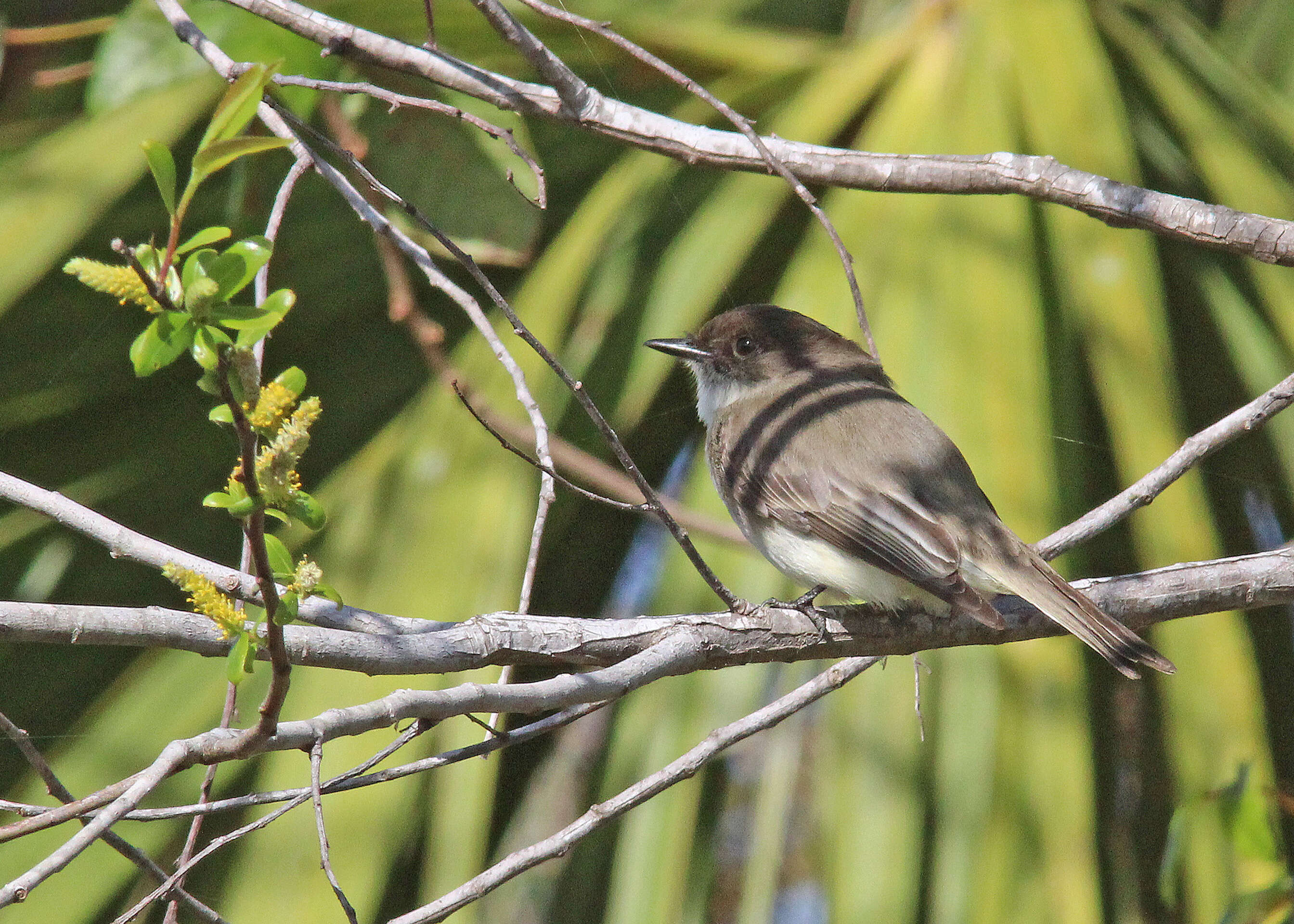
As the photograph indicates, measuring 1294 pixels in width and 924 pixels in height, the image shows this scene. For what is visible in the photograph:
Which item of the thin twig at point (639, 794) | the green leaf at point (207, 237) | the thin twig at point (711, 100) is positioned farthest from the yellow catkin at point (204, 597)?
the thin twig at point (711, 100)

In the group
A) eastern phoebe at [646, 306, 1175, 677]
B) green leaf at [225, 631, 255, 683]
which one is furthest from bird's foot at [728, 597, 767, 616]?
green leaf at [225, 631, 255, 683]

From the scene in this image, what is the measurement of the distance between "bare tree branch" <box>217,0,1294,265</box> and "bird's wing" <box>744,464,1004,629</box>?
30.5 inches

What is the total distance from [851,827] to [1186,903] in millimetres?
708

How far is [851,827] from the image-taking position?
6.88ft

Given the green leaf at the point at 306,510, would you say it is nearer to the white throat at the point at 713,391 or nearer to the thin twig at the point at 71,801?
the thin twig at the point at 71,801

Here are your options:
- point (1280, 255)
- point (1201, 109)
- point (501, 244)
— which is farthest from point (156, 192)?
point (1201, 109)

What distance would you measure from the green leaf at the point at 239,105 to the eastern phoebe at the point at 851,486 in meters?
1.59

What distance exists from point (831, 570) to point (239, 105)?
1.88 metres

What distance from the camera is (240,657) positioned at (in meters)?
1.07

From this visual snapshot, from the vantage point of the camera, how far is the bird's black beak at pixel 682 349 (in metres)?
2.87

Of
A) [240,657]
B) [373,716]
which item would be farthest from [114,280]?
[373,716]

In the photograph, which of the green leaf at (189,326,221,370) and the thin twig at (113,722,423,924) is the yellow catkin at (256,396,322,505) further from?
the thin twig at (113,722,423,924)

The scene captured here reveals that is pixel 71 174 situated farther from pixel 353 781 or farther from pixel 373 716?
pixel 373 716

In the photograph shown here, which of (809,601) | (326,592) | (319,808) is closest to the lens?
(326,592)
